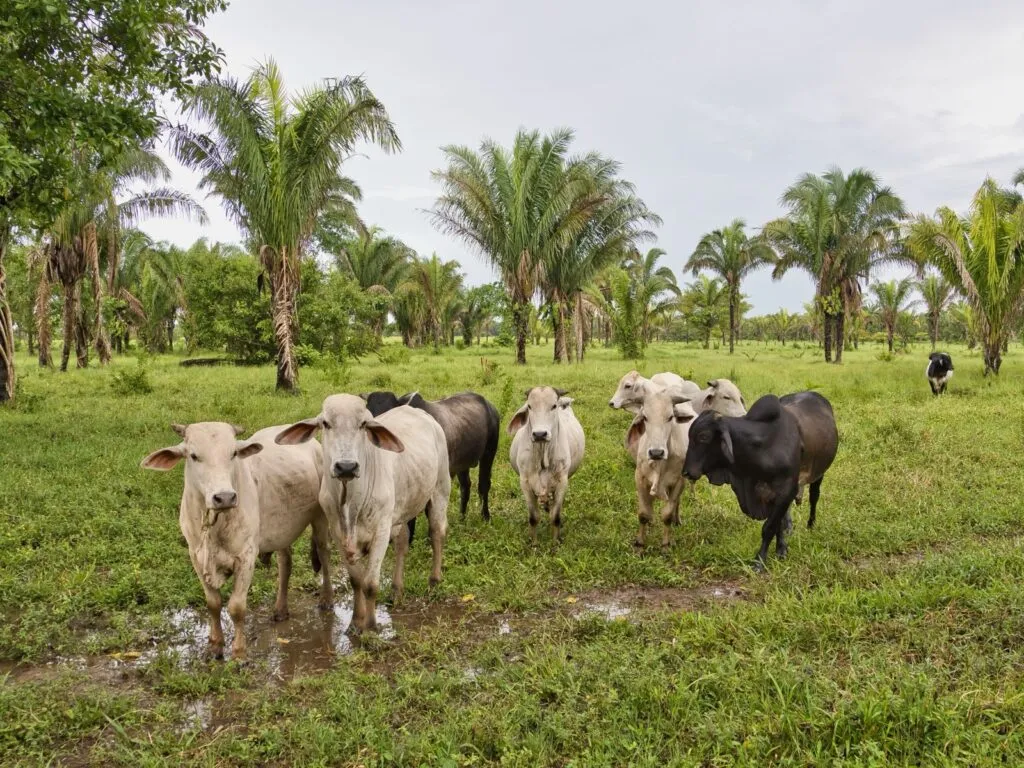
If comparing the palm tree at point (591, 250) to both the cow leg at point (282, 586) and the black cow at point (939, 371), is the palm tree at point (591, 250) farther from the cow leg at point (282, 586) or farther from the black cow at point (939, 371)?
the cow leg at point (282, 586)

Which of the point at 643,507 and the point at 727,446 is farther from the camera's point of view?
the point at 643,507

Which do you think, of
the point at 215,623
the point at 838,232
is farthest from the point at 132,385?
the point at 838,232

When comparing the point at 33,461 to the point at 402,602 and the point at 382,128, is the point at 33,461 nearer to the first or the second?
the point at 402,602

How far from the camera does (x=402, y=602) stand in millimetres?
5238

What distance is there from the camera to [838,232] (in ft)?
90.3

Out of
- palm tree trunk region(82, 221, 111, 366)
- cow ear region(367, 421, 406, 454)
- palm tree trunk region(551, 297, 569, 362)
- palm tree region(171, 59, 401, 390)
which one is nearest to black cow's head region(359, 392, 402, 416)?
cow ear region(367, 421, 406, 454)

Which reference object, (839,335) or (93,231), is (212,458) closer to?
(93,231)

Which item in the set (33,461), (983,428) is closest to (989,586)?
(983,428)

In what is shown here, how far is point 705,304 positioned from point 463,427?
3992cm

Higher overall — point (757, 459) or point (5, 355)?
point (5, 355)

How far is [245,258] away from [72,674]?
80.7ft

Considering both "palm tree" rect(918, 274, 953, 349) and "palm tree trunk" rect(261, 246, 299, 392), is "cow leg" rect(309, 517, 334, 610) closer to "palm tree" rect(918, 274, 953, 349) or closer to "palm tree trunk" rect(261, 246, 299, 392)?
"palm tree trunk" rect(261, 246, 299, 392)

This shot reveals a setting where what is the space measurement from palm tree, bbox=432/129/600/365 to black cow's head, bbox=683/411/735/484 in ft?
56.9

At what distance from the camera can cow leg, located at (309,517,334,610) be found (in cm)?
510
